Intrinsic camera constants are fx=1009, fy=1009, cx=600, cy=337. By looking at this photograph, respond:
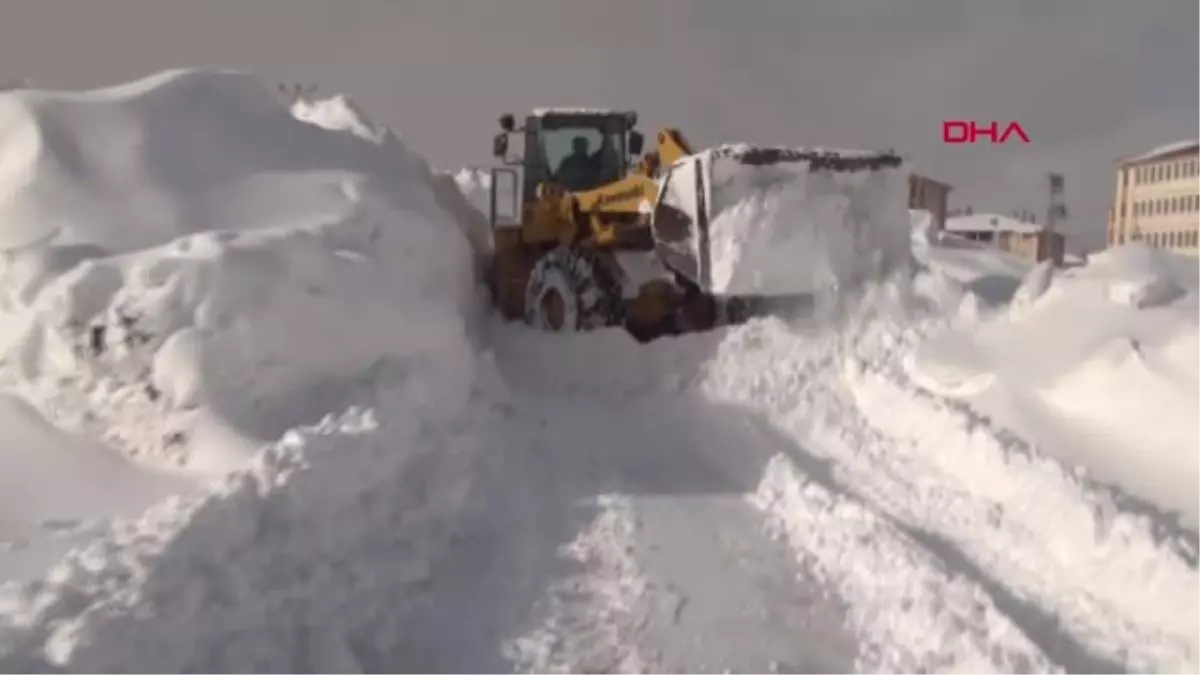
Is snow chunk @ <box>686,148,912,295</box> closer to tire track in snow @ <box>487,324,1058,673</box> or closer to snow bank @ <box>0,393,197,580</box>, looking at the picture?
tire track in snow @ <box>487,324,1058,673</box>

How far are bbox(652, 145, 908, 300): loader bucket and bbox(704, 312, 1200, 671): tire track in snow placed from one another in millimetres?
945

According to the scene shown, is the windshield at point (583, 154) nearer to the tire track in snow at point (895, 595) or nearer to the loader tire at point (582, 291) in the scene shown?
the loader tire at point (582, 291)

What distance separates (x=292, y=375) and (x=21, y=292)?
1686mm

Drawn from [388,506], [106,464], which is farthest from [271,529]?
[106,464]

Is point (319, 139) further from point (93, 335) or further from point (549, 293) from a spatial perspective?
point (93, 335)

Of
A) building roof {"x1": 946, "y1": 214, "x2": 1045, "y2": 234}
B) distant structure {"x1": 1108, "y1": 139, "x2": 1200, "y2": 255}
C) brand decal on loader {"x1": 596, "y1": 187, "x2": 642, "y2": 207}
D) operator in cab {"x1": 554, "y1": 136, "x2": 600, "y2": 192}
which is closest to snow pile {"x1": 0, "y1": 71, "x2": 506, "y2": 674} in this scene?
brand decal on loader {"x1": 596, "y1": 187, "x2": 642, "y2": 207}

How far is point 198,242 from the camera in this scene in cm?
639

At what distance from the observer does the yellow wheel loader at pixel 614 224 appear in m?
8.52

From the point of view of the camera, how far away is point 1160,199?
22219 mm

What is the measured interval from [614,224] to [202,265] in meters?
4.20

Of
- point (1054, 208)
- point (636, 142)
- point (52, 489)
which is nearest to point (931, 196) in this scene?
point (1054, 208)

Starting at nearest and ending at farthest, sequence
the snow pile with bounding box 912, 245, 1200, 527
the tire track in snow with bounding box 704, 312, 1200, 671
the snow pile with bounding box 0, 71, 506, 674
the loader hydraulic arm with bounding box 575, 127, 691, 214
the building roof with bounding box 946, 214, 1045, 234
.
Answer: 1. the snow pile with bounding box 0, 71, 506, 674
2. the tire track in snow with bounding box 704, 312, 1200, 671
3. the snow pile with bounding box 912, 245, 1200, 527
4. the loader hydraulic arm with bounding box 575, 127, 691, 214
5. the building roof with bounding box 946, 214, 1045, 234

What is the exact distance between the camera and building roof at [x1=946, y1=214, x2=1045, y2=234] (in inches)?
1481

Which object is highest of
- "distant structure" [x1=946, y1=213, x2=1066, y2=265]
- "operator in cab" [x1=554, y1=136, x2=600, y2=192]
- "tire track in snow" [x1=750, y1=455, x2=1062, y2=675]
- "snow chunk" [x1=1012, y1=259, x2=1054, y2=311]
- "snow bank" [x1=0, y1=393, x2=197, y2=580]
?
"operator in cab" [x1=554, y1=136, x2=600, y2=192]
